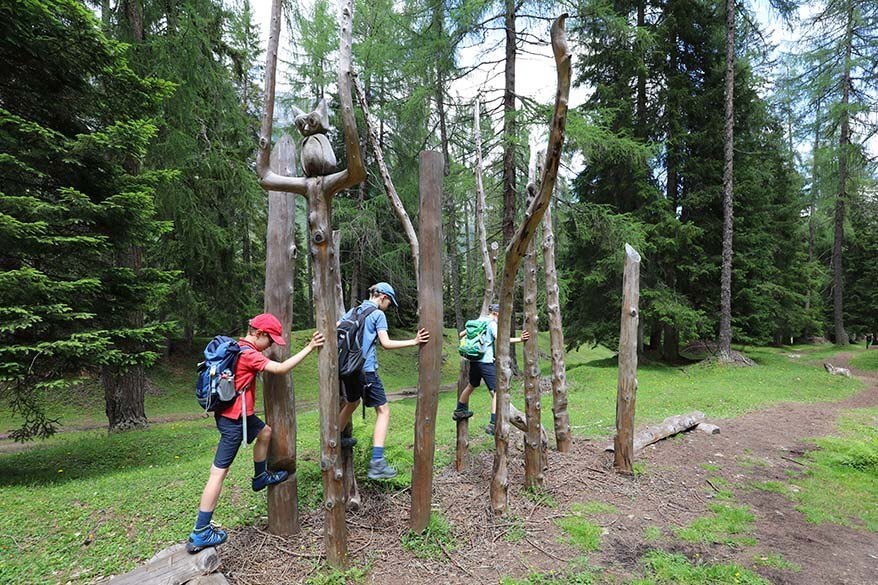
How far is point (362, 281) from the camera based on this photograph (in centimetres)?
1847

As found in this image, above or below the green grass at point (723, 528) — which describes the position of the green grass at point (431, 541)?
above

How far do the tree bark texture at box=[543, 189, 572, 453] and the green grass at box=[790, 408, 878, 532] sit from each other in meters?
2.56

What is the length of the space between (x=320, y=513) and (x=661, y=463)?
446 centimetres

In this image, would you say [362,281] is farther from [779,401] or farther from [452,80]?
[779,401]

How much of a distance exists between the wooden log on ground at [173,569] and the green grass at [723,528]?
3949 millimetres

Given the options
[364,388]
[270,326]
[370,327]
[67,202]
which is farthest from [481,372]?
[67,202]

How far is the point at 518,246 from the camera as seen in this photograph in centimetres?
367

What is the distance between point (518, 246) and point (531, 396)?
183 centimetres

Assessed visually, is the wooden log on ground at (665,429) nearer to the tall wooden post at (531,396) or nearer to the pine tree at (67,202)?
the tall wooden post at (531,396)

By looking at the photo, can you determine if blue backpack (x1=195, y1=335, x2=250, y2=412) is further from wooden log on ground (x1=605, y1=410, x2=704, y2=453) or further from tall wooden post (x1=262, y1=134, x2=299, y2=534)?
wooden log on ground (x1=605, y1=410, x2=704, y2=453)

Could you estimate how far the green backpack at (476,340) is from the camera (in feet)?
17.4

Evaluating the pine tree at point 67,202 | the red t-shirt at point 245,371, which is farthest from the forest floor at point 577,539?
the pine tree at point 67,202

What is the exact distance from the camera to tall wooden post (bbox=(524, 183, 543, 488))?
4535 millimetres

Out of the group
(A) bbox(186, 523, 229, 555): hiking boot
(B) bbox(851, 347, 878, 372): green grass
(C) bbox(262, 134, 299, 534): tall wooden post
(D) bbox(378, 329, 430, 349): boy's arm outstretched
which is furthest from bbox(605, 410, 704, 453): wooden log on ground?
(B) bbox(851, 347, 878, 372): green grass
